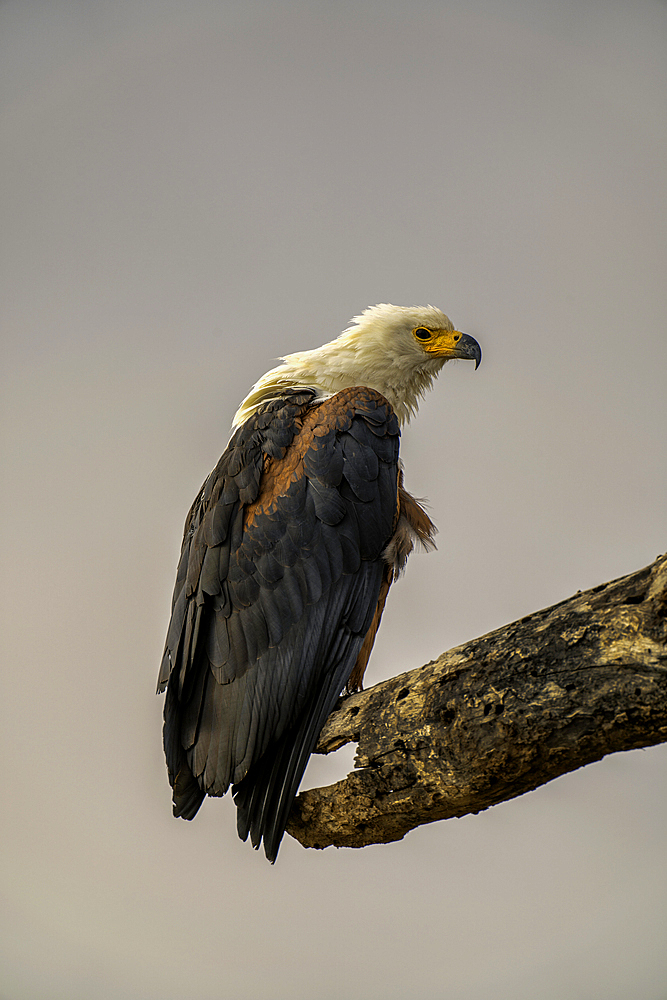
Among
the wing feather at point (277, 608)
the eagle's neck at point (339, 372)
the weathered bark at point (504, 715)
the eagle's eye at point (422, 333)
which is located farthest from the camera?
the eagle's eye at point (422, 333)

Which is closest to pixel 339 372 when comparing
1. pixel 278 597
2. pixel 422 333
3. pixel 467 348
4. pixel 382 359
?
pixel 382 359

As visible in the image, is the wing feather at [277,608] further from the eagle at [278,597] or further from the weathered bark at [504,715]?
the weathered bark at [504,715]

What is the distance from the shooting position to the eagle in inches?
94.1

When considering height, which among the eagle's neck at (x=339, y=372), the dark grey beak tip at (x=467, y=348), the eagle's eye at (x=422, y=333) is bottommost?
the eagle's neck at (x=339, y=372)

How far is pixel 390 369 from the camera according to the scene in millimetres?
3061

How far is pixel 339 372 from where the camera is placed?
9.74 ft

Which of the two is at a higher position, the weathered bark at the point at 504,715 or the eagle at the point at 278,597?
the eagle at the point at 278,597

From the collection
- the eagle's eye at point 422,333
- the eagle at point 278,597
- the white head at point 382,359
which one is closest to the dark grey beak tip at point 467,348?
the white head at point 382,359

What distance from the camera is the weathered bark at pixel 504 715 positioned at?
67.4 inches

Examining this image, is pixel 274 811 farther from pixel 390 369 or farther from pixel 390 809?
pixel 390 369

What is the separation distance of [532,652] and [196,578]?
1238mm

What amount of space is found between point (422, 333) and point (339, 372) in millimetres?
456

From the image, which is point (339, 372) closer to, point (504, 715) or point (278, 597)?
point (278, 597)

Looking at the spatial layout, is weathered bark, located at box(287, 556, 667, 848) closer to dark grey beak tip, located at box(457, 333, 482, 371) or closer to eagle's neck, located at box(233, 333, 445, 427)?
eagle's neck, located at box(233, 333, 445, 427)
